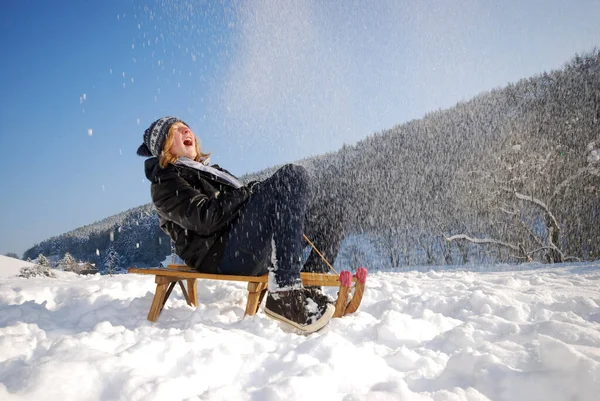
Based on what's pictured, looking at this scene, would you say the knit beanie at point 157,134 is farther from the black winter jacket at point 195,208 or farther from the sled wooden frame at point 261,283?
the sled wooden frame at point 261,283

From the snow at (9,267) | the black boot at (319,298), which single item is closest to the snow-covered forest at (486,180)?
the black boot at (319,298)

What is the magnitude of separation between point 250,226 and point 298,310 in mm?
614

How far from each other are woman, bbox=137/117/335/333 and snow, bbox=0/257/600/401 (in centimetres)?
20

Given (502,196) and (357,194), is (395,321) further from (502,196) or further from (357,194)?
(357,194)

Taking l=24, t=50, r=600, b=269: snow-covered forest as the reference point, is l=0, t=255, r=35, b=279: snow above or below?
below

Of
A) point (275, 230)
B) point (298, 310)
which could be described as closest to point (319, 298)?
point (298, 310)

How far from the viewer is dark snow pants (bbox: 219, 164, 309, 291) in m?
2.14

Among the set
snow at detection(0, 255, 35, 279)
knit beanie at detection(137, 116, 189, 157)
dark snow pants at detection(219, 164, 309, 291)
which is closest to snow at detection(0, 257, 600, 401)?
dark snow pants at detection(219, 164, 309, 291)

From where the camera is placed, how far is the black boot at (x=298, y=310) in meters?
2.03

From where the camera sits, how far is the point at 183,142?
2.60 metres

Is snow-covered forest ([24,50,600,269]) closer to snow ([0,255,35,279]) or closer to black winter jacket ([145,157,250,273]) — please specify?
black winter jacket ([145,157,250,273])

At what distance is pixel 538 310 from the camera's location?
7.97 ft

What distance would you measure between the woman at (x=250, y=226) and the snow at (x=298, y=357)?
0.20 m

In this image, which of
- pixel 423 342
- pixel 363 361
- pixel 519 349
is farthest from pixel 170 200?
pixel 519 349
